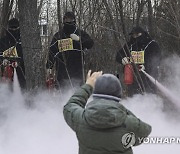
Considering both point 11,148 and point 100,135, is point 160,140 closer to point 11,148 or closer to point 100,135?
point 11,148

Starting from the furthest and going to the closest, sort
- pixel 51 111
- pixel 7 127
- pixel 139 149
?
pixel 51 111 → pixel 7 127 → pixel 139 149

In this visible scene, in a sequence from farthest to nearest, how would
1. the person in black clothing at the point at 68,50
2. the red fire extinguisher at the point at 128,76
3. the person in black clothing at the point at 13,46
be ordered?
the person in black clothing at the point at 13,46, the red fire extinguisher at the point at 128,76, the person in black clothing at the point at 68,50

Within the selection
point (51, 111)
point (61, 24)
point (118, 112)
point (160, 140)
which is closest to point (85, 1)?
point (61, 24)

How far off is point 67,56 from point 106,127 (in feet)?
16.0

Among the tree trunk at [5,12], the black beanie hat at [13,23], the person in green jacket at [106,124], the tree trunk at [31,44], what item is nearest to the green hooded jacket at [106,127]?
the person in green jacket at [106,124]

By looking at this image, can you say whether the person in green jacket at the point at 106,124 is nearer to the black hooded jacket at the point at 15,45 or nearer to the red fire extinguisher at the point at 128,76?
the red fire extinguisher at the point at 128,76

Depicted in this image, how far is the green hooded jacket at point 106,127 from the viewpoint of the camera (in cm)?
292

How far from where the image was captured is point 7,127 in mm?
6168

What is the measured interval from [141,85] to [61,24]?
75.7 inches

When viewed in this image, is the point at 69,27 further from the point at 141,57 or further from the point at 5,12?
the point at 141,57

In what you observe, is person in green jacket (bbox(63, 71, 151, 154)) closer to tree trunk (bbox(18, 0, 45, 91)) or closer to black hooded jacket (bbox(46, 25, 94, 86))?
tree trunk (bbox(18, 0, 45, 91))

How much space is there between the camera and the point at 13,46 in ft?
25.8

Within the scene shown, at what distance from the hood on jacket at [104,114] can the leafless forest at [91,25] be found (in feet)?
10.8

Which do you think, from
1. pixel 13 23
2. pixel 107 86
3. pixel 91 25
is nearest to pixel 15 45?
pixel 13 23
